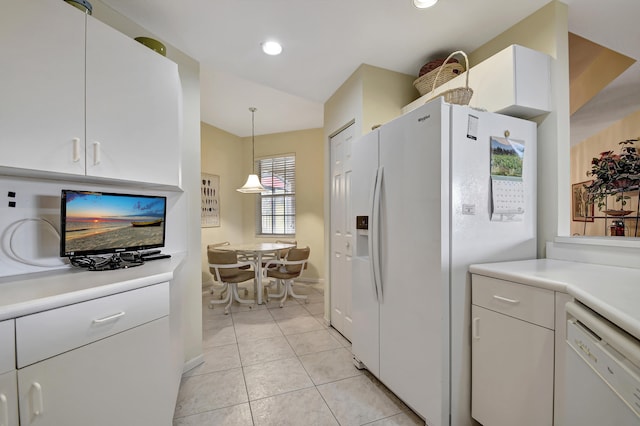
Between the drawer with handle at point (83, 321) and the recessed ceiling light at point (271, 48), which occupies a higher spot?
the recessed ceiling light at point (271, 48)

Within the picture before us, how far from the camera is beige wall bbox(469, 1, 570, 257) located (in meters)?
1.64

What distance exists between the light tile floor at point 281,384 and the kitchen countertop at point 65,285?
102 cm

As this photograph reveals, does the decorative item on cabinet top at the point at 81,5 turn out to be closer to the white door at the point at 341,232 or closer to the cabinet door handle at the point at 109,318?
the cabinet door handle at the point at 109,318

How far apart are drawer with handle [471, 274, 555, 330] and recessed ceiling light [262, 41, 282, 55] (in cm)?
215

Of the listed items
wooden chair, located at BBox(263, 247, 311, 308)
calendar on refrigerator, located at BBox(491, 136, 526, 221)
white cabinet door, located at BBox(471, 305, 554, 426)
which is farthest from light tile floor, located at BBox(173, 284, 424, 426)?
calendar on refrigerator, located at BBox(491, 136, 526, 221)

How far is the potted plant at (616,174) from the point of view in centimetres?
163

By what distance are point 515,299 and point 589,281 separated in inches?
11.0

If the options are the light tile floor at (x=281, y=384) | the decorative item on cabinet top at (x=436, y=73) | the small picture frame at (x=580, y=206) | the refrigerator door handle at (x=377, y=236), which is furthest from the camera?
the small picture frame at (x=580, y=206)

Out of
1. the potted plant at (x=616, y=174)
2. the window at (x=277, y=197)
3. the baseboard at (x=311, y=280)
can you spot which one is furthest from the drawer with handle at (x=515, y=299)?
the window at (x=277, y=197)

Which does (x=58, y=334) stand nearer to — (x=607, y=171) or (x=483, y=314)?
(x=483, y=314)

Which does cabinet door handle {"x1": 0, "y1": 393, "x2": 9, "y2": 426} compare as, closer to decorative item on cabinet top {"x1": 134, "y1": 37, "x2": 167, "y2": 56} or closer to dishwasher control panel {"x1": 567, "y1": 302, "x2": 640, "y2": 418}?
dishwasher control panel {"x1": 567, "y1": 302, "x2": 640, "y2": 418}

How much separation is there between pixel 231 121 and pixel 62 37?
3403 millimetres

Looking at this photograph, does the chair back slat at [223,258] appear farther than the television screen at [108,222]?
Yes

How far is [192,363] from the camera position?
2.17 m
